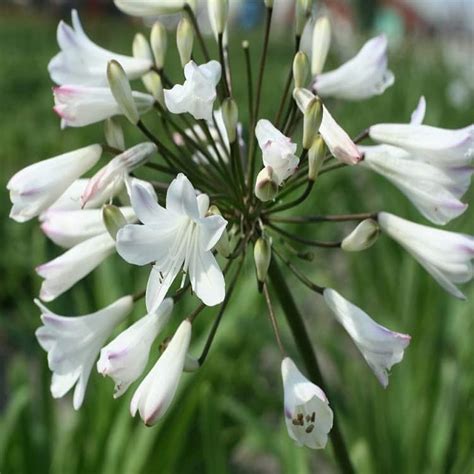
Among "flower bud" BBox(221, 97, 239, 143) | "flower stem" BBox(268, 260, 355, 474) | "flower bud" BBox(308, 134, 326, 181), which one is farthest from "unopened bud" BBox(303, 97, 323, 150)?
"flower stem" BBox(268, 260, 355, 474)

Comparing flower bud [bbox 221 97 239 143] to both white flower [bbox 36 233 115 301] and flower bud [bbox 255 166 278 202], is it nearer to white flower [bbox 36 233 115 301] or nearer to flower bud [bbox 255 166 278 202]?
flower bud [bbox 255 166 278 202]

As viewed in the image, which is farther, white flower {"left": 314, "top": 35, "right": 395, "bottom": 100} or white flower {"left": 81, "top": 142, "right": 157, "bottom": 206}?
white flower {"left": 314, "top": 35, "right": 395, "bottom": 100}

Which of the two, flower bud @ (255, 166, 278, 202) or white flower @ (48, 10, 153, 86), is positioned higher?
white flower @ (48, 10, 153, 86)

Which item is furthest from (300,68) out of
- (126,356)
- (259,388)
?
(259,388)

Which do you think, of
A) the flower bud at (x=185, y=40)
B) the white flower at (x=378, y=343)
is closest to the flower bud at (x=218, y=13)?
the flower bud at (x=185, y=40)

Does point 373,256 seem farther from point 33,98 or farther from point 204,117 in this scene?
point 33,98

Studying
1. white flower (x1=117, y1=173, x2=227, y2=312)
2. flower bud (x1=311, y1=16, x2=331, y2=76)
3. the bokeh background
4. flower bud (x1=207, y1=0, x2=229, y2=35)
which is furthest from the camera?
the bokeh background

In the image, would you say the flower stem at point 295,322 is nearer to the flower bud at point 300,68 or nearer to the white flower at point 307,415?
the white flower at point 307,415
